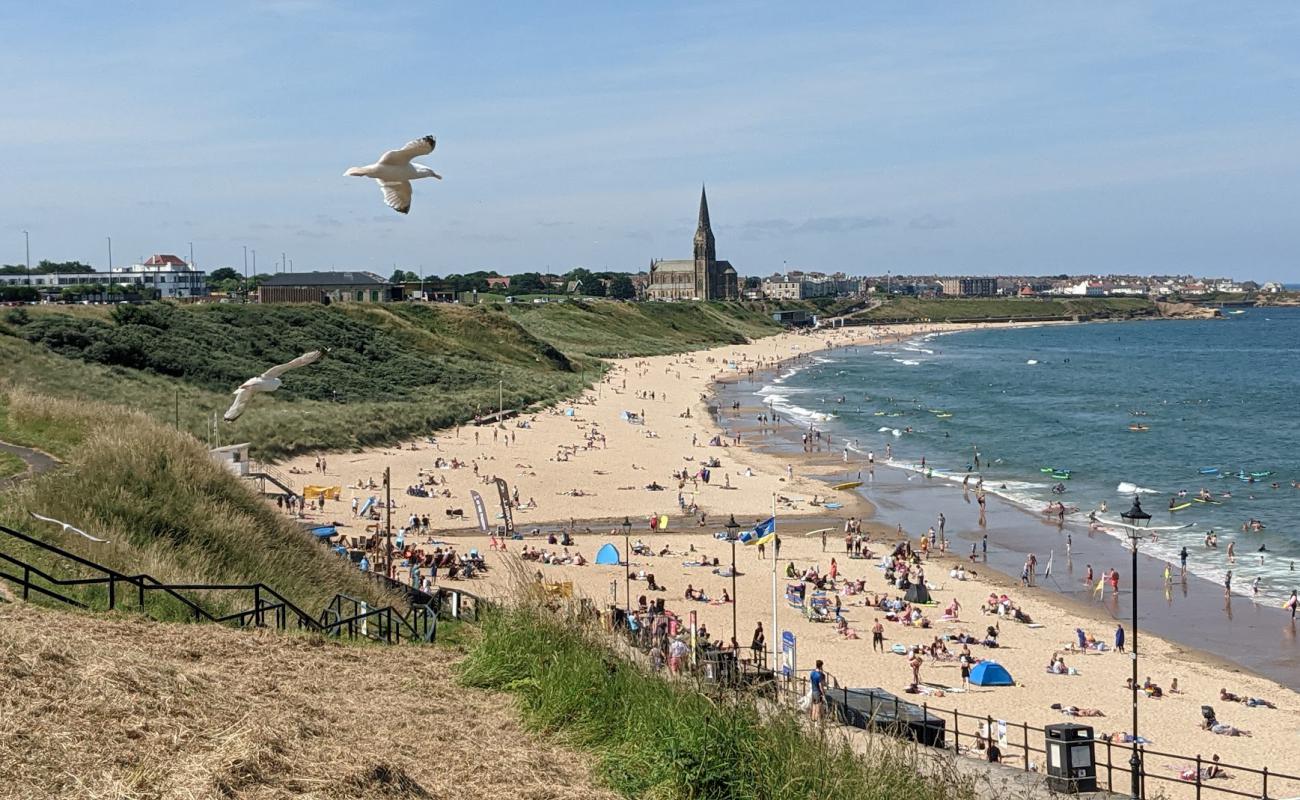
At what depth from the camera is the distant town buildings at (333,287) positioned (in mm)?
98750

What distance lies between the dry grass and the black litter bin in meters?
6.05

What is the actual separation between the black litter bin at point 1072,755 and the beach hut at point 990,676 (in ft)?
30.0

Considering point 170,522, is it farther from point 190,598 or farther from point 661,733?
point 661,733

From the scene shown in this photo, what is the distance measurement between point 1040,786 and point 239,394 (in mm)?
11190

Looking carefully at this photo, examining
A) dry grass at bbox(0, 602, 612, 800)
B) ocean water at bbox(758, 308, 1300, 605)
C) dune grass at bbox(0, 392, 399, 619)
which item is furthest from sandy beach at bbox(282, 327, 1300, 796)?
ocean water at bbox(758, 308, 1300, 605)

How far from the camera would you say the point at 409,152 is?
11758 millimetres

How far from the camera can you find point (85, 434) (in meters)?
20.1

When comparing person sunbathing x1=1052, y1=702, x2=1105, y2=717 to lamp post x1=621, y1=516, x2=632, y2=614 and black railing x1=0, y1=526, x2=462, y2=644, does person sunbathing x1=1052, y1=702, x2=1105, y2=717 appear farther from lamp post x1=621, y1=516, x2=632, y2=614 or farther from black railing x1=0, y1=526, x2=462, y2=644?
black railing x1=0, y1=526, x2=462, y2=644

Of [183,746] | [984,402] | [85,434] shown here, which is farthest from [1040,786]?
[984,402]

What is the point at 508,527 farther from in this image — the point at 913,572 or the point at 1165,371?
the point at 1165,371

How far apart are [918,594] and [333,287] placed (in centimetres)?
8584

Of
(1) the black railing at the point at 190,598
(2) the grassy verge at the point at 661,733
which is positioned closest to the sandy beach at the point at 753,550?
(1) the black railing at the point at 190,598

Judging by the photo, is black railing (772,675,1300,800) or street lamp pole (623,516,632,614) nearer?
black railing (772,675,1300,800)

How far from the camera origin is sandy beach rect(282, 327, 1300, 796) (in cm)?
2086
